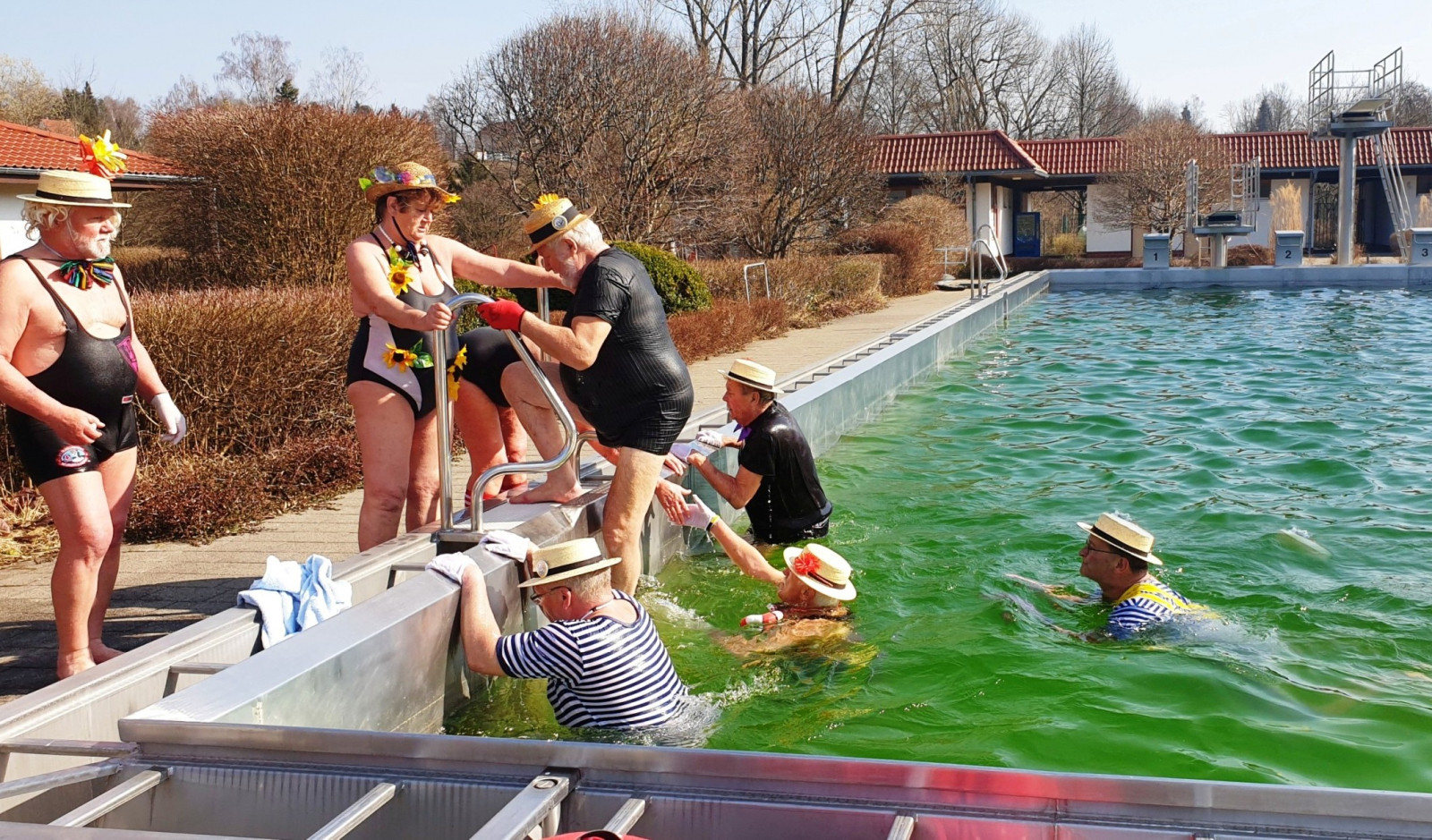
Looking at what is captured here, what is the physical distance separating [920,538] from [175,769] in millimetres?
5327

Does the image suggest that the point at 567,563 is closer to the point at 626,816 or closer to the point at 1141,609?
the point at 626,816

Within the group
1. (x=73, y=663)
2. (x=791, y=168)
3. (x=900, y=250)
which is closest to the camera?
(x=73, y=663)

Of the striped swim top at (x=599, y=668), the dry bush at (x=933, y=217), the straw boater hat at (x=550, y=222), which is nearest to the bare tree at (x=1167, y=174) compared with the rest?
the dry bush at (x=933, y=217)

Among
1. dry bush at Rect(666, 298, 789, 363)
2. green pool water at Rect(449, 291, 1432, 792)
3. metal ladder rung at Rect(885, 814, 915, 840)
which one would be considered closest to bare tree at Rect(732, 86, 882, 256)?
dry bush at Rect(666, 298, 789, 363)

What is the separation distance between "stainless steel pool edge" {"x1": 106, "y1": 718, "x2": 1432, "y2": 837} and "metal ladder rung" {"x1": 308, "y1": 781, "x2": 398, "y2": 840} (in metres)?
0.08

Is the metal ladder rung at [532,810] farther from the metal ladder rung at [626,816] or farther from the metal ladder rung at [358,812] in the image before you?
the metal ladder rung at [358,812]

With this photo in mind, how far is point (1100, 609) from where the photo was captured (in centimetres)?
623

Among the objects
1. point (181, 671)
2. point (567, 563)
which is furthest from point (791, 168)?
point (181, 671)

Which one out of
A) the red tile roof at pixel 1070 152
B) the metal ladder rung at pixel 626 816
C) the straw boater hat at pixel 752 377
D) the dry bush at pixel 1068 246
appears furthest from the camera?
the dry bush at pixel 1068 246

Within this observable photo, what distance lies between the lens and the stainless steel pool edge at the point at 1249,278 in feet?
87.3

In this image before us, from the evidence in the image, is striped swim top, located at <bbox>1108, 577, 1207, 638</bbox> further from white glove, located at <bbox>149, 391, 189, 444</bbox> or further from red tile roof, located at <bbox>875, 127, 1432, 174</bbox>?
red tile roof, located at <bbox>875, 127, 1432, 174</bbox>

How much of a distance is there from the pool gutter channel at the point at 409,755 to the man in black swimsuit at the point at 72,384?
536 mm

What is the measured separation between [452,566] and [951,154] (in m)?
36.7

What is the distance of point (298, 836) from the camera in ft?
10.2
